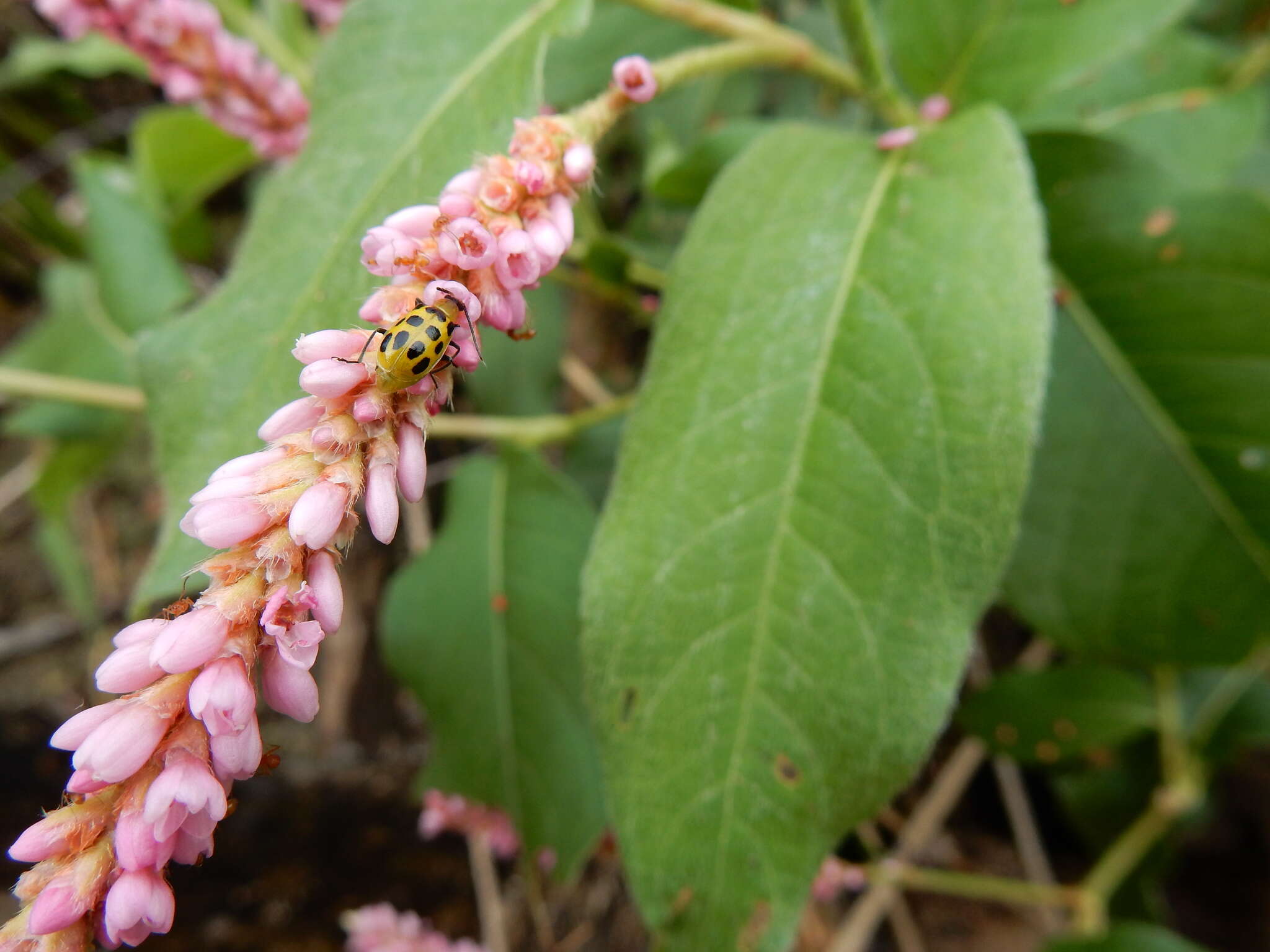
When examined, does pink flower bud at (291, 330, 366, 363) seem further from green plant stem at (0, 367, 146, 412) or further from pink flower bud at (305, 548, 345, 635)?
green plant stem at (0, 367, 146, 412)

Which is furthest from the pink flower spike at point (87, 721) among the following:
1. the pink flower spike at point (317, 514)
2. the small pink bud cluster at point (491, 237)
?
the small pink bud cluster at point (491, 237)

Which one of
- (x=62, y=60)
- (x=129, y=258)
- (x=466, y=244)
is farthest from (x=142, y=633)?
(x=62, y=60)

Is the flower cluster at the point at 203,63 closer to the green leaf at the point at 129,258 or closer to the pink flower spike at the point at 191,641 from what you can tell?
the green leaf at the point at 129,258

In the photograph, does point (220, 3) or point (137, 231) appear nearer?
point (220, 3)

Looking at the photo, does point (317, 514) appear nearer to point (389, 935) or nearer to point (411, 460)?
point (411, 460)

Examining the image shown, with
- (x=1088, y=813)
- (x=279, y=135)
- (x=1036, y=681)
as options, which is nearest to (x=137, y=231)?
(x=279, y=135)

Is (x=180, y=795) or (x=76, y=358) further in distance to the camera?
(x=76, y=358)

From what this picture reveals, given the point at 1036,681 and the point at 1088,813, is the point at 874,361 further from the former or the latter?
the point at 1088,813

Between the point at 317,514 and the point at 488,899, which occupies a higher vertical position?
the point at 317,514
